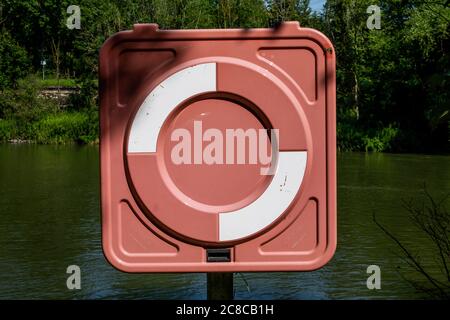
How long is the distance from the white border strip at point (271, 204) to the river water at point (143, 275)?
6.79ft

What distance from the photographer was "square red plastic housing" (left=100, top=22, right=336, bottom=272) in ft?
3.73

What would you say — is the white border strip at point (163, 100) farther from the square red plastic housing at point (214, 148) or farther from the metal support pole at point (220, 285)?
the metal support pole at point (220, 285)

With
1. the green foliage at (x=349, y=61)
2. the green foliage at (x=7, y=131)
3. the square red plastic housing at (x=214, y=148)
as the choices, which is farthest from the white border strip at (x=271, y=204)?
the green foliage at (x=7, y=131)

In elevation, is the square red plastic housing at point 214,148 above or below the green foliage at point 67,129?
below

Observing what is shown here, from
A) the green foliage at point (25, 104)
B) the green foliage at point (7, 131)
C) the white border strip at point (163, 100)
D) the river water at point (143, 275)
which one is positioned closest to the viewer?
the white border strip at point (163, 100)

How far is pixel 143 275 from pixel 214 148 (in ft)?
16.1

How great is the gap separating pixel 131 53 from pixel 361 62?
90.4 ft

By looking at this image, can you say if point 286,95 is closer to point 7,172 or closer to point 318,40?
point 318,40

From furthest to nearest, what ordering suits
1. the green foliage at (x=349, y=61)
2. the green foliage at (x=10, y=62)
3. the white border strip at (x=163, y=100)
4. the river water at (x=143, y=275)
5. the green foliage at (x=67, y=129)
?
the green foliage at (x=10, y=62) → the green foliage at (x=67, y=129) → the green foliage at (x=349, y=61) → the river water at (x=143, y=275) → the white border strip at (x=163, y=100)

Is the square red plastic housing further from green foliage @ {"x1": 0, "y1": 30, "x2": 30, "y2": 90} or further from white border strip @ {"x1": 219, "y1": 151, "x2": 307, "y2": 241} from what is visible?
green foliage @ {"x1": 0, "y1": 30, "x2": 30, "y2": 90}

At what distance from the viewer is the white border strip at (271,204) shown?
1.14 metres

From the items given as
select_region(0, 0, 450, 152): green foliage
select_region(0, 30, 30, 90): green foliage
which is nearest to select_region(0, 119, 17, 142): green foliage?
select_region(0, 0, 450, 152): green foliage

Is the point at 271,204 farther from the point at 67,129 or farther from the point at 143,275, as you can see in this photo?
the point at 67,129

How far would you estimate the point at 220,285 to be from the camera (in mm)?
1212
